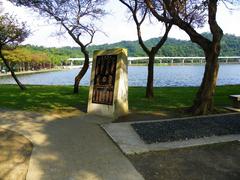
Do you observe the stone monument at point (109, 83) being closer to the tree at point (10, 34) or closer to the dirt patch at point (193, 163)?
the dirt patch at point (193, 163)

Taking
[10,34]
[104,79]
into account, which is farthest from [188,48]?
[104,79]

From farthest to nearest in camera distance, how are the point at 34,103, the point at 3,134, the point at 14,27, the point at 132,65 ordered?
the point at 132,65, the point at 14,27, the point at 34,103, the point at 3,134

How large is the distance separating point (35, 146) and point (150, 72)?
9.23 m

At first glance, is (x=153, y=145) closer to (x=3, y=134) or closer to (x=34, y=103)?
(x=3, y=134)

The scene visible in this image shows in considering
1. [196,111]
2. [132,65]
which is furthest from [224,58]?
[196,111]

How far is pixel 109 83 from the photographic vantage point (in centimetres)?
1205

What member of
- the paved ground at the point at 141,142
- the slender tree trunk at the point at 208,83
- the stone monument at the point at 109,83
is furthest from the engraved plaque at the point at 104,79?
the slender tree trunk at the point at 208,83

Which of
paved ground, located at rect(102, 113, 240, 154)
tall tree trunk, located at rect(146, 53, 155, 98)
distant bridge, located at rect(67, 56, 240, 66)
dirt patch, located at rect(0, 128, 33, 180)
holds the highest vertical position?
tall tree trunk, located at rect(146, 53, 155, 98)

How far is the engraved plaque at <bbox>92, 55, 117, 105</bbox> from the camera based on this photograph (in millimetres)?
11969

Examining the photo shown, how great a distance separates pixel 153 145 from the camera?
8.18m

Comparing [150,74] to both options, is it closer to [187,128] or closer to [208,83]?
[208,83]

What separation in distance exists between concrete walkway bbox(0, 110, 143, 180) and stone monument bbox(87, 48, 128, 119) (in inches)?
21.8

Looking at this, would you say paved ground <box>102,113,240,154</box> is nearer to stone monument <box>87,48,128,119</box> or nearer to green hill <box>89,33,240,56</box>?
stone monument <box>87,48,128,119</box>

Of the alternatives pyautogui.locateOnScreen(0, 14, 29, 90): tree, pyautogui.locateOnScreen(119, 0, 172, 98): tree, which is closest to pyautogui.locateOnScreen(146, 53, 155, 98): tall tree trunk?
pyautogui.locateOnScreen(119, 0, 172, 98): tree
